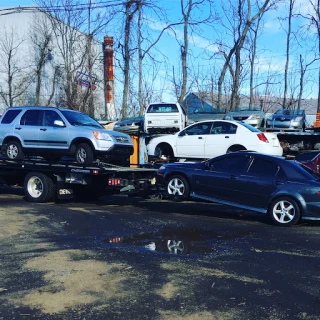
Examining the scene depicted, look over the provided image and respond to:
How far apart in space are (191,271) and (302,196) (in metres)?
4.06

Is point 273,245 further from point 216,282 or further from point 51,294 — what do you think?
point 51,294

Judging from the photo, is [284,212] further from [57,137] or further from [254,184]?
[57,137]

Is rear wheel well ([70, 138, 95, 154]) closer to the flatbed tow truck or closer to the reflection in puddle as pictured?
the flatbed tow truck

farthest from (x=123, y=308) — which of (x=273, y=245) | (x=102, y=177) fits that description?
(x=102, y=177)

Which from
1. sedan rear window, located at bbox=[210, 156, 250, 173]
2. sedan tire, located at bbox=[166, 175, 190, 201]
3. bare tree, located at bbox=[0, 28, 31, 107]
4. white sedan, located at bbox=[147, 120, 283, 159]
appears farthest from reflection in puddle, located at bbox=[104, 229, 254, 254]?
bare tree, located at bbox=[0, 28, 31, 107]

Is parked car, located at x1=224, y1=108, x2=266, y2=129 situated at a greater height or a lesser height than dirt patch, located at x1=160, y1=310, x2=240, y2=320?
greater

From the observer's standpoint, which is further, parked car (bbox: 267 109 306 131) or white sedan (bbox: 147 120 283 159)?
parked car (bbox: 267 109 306 131)

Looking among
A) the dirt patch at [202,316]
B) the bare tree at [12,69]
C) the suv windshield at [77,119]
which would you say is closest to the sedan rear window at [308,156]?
the suv windshield at [77,119]

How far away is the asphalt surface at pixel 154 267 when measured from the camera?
178 inches

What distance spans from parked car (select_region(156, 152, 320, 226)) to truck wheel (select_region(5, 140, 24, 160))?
437 cm

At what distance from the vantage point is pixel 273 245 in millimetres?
7367

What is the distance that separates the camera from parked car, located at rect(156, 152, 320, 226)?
9008mm

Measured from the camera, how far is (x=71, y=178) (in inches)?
464

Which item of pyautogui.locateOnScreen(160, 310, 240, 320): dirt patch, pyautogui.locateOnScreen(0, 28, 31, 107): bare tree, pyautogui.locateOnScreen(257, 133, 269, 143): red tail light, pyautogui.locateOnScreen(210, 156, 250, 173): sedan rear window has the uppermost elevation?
pyautogui.locateOnScreen(0, 28, 31, 107): bare tree
